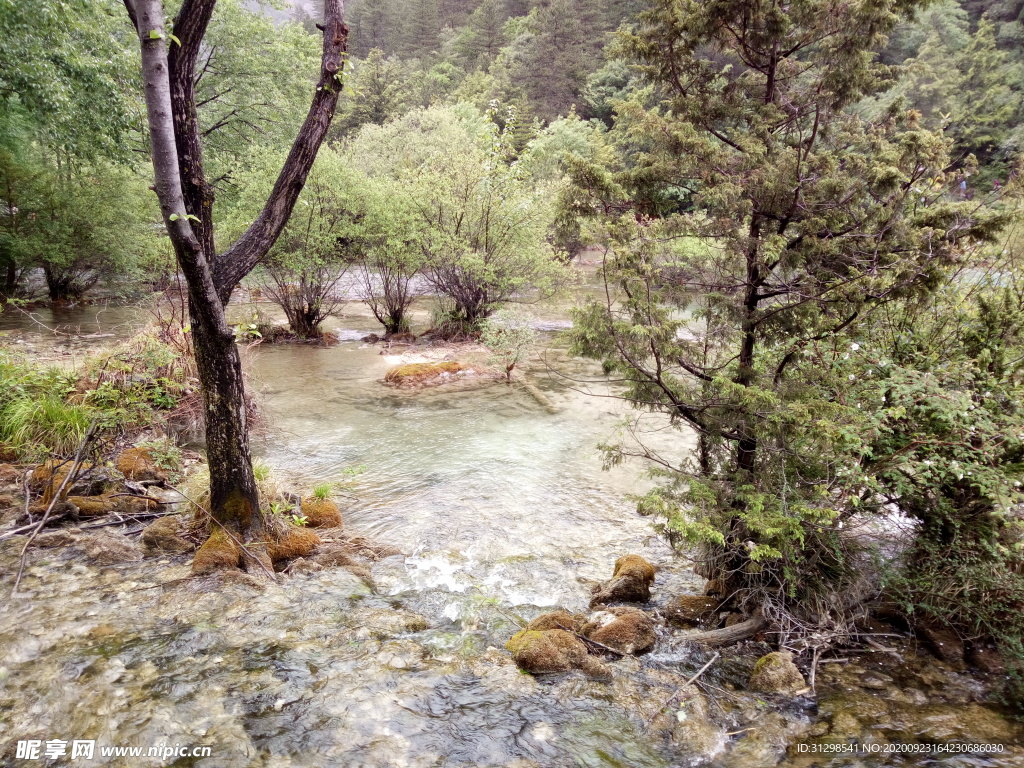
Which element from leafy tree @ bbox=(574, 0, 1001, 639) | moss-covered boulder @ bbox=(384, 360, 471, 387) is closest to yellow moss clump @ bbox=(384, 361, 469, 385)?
moss-covered boulder @ bbox=(384, 360, 471, 387)

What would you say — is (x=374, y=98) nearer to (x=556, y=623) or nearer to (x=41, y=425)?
(x=41, y=425)

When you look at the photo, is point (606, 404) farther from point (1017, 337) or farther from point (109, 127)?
point (109, 127)

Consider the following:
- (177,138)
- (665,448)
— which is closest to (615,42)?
(177,138)

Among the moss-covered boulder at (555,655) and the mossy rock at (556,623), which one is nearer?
the moss-covered boulder at (555,655)

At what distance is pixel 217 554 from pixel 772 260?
5299 mm

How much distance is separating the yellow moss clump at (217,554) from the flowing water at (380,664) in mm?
173

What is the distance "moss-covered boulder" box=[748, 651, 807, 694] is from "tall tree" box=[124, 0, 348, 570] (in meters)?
4.19

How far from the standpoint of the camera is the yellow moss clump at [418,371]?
13.2 metres

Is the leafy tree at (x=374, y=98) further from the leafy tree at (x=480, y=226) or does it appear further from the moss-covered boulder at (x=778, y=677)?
the moss-covered boulder at (x=778, y=677)

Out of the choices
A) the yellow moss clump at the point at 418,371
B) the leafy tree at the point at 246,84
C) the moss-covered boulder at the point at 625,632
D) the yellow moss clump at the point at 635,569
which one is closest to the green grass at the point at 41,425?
the moss-covered boulder at the point at 625,632

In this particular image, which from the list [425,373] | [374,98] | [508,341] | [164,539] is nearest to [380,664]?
[164,539]

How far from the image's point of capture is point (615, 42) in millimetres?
4797

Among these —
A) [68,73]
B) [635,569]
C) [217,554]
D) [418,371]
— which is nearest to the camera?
[217,554]

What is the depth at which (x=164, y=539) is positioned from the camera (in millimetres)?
5137
